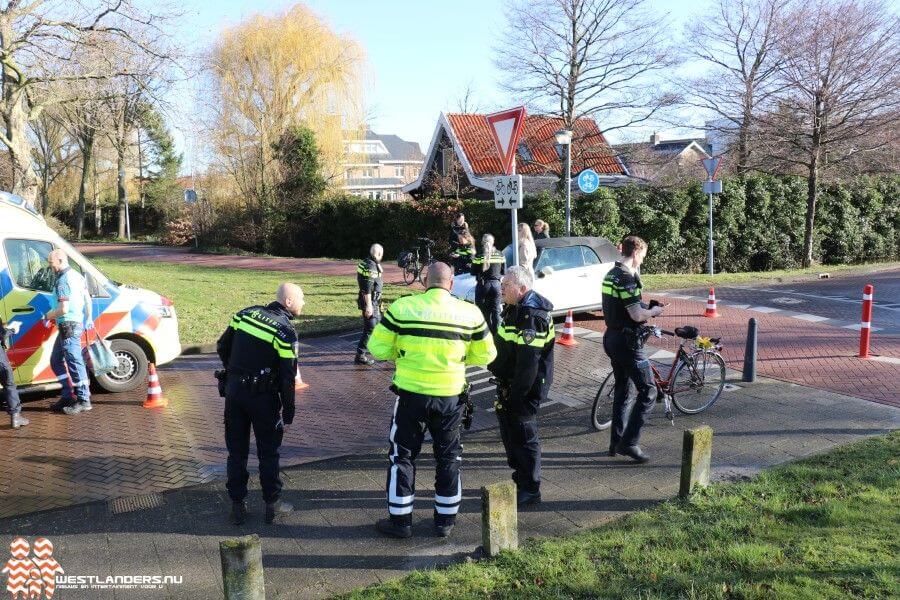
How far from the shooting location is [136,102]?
20.1 metres

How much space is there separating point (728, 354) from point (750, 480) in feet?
16.1

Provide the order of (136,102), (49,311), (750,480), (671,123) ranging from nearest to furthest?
1. (750,480)
2. (49,311)
3. (136,102)
4. (671,123)

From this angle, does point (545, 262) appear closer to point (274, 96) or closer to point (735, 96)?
point (735, 96)

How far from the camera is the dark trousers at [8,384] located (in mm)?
7051

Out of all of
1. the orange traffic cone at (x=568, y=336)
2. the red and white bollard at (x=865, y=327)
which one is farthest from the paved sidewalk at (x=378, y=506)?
the orange traffic cone at (x=568, y=336)

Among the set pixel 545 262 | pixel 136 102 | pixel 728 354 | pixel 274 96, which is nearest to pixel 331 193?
pixel 274 96

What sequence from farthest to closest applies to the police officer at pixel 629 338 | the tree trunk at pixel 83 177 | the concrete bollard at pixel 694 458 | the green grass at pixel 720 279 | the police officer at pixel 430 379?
the tree trunk at pixel 83 177
the green grass at pixel 720 279
the police officer at pixel 629 338
the concrete bollard at pixel 694 458
the police officer at pixel 430 379

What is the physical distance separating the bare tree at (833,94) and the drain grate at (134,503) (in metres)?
22.1

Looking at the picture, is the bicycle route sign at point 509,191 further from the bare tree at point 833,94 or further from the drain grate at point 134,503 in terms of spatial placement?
the bare tree at point 833,94

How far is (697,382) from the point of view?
7289 millimetres

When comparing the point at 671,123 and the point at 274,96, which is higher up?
the point at 274,96

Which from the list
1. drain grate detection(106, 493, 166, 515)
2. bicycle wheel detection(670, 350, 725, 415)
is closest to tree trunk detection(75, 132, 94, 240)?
drain grate detection(106, 493, 166, 515)

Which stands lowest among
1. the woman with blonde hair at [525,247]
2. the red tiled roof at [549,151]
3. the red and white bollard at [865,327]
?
the red and white bollard at [865,327]
